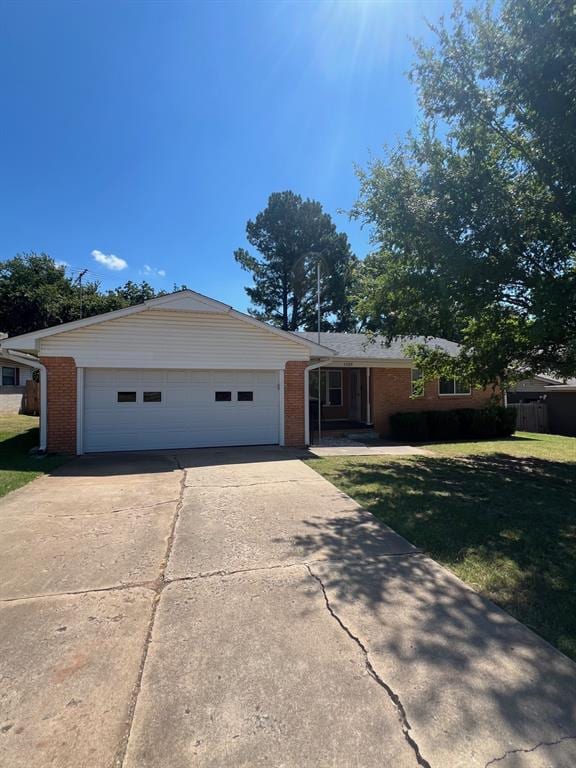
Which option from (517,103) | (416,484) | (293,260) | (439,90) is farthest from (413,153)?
(293,260)

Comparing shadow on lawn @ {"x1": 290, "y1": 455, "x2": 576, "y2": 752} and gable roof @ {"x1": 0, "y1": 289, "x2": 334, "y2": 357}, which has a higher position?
gable roof @ {"x1": 0, "y1": 289, "x2": 334, "y2": 357}

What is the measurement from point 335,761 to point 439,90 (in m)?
9.19

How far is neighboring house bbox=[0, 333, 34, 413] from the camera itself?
21.7 m

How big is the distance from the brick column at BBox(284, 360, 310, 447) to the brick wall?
4.28 meters

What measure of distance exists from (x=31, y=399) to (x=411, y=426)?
18.5 metres

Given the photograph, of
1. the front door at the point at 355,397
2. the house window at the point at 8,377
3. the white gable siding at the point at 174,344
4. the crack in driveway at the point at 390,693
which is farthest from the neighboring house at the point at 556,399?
the house window at the point at 8,377

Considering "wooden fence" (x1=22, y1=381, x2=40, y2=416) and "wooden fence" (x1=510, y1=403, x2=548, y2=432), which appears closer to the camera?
"wooden fence" (x1=510, y1=403, x2=548, y2=432)

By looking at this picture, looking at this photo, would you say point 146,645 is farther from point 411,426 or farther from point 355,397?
point 355,397

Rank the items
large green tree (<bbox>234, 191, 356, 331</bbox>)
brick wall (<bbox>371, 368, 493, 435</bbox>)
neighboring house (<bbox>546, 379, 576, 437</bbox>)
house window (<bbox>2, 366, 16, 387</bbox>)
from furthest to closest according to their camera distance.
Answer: large green tree (<bbox>234, 191, 356, 331</bbox>), house window (<bbox>2, 366, 16, 387</bbox>), neighboring house (<bbox>546, 379, 576, 437</bbox>), brick wall (<bbox>371, 368, 493, 435</bbox>)

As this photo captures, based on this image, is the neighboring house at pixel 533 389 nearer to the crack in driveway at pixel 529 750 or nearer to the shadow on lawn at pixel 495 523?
the shadow on lawn at pixel 495 523

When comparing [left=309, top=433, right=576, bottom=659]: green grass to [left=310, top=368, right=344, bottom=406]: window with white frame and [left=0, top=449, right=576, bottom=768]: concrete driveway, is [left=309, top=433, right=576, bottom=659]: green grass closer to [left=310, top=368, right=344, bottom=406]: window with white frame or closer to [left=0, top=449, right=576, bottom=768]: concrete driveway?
[left=0, top=449, right=576, bottom=768]: concrete driveway

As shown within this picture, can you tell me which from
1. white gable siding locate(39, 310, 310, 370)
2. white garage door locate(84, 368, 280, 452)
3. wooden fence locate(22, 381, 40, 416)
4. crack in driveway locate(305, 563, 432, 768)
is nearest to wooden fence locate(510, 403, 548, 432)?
white gable siding locate(39, 310, 310, 370)

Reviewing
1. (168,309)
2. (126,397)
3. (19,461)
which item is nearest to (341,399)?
(168,309)

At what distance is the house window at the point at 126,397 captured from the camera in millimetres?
10609
